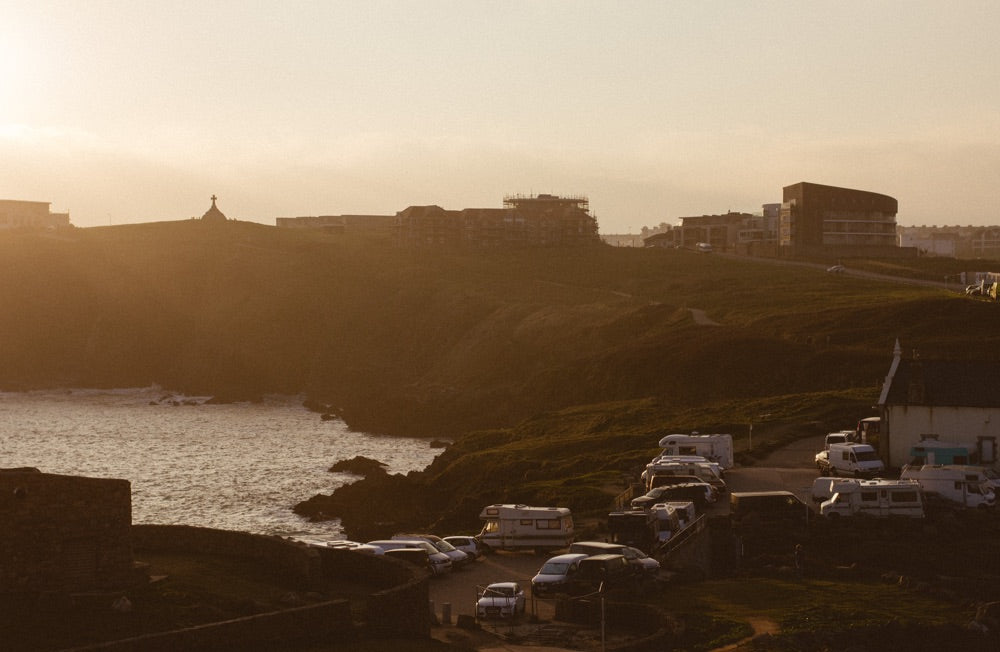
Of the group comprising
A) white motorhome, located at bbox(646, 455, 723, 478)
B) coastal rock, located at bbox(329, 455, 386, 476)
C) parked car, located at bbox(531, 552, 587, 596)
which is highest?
white motorhome, located at bbox(646, 455, 723, 478)

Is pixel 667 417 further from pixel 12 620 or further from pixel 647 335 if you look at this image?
pixel 12 620

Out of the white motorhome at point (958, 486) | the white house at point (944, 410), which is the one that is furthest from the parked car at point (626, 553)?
the white house at point (944, 410)

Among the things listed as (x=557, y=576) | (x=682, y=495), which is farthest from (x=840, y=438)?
(x=557, y=576)

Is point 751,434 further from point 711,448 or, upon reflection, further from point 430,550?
point 430,550

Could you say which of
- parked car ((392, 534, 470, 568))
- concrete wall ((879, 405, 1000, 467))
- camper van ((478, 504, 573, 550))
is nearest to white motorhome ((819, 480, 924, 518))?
camper van ((478, 504, 573, 550))

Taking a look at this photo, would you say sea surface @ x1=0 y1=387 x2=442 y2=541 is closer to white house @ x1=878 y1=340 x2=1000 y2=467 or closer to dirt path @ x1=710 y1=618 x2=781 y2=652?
white house @ x1=878 y1=340 x2=1000 y2=467

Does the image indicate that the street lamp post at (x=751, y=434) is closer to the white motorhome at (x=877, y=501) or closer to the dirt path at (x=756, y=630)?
the white motorhome at (x=877, y=501)
